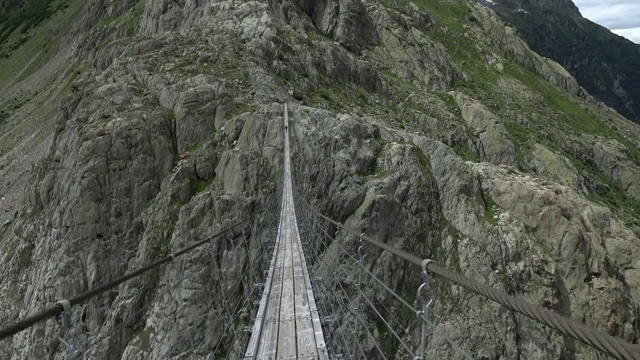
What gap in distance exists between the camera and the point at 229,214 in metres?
25.3

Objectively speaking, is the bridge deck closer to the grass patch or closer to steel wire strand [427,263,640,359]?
steel wire strand [427,263,640,359]

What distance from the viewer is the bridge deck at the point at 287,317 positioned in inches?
372

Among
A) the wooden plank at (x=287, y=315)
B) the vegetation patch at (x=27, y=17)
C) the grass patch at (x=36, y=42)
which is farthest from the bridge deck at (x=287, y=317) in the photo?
the vegetation patch at (x=27, y=17)

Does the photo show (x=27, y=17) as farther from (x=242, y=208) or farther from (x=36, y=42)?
(x=242, y=208)

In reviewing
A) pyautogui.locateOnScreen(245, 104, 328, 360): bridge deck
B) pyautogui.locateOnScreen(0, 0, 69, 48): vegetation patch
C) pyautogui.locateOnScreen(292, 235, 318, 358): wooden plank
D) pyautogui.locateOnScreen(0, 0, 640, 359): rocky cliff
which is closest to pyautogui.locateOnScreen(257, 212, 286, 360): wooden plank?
pyautogui.locateOnScreen(245, 104, 328, 360): bridge deck

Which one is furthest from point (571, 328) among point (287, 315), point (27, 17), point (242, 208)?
point (27, 17)

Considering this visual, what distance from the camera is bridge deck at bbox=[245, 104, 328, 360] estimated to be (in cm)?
946

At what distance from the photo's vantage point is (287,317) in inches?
437

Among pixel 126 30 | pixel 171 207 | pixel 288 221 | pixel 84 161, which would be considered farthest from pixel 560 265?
pixel 126 30

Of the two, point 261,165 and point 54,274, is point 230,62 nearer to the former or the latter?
point 261,165

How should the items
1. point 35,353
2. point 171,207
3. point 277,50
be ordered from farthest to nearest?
point 277,50 → point 171,207 → point 35,353

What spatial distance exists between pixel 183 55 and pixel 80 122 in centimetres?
956

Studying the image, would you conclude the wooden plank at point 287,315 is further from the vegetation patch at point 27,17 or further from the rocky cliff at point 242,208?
the vegetation patch at point 27,17

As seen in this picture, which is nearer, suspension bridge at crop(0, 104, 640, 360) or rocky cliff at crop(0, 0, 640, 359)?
suspension bridge at crop(0, 104, 640, 360)
